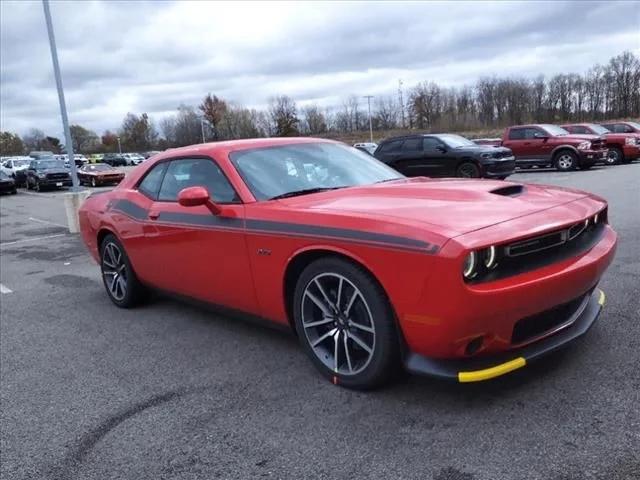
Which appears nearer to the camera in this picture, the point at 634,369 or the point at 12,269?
the point at 634,369

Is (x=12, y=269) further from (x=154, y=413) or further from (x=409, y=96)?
(x=409, y=96)

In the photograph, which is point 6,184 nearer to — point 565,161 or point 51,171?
point 51,171

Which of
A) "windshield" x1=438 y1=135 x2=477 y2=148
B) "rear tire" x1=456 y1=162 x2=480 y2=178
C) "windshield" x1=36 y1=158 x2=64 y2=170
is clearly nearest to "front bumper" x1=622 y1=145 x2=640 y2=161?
"windshield" x1=438 y1=135 x2=477 y2=148

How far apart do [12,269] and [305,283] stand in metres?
6.56

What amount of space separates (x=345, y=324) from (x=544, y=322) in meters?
1.05

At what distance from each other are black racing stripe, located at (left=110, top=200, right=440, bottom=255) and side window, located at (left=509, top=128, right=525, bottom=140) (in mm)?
18152

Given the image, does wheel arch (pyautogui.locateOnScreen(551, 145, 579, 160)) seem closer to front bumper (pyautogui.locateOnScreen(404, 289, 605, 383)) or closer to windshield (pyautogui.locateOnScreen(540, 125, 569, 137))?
windshield (pyautogui.locateOnScreen(540, 125, 569, 137))

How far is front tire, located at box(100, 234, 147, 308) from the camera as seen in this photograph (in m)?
5.10

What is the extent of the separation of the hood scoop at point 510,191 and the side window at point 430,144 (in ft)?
40.3

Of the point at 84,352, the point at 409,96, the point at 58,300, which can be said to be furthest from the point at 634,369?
the point at 409,96

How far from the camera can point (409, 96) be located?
93.1m

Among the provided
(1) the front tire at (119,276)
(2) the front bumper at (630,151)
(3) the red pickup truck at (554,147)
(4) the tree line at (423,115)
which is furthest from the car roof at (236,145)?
(4) the tree line at (423,115)

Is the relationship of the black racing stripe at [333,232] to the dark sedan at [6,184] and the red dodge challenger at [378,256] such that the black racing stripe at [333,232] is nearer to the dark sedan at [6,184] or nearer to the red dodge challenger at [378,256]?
the red dodge challenger at [378,256]

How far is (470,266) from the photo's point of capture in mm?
2566
